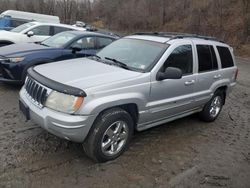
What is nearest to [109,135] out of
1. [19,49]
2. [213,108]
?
[213,108]

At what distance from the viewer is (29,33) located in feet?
32.1

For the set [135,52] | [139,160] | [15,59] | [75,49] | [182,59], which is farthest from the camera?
[75,49]

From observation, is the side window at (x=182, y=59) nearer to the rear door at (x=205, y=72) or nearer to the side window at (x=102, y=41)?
the rear door at (x=205, y=72)

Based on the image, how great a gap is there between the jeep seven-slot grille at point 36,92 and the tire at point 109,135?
0.76m

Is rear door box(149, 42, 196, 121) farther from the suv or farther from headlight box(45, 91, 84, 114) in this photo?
headlight box(45, 91, 84, 114)

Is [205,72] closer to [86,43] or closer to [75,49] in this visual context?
[75,49]

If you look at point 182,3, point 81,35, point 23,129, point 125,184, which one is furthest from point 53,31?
point 182,3

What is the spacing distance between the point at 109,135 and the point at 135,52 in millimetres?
1583

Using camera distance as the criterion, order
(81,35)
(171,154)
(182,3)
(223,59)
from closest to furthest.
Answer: (171,154) → (223,59) → (81,35) → (182,3)

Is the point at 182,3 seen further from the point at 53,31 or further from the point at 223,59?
the point at 223,59

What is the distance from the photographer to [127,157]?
13.7ft

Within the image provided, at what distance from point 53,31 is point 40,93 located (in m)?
7.84

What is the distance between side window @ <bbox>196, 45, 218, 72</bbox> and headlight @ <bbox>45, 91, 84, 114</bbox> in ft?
8.86

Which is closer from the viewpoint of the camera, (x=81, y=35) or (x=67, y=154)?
(x=67, y=154)
